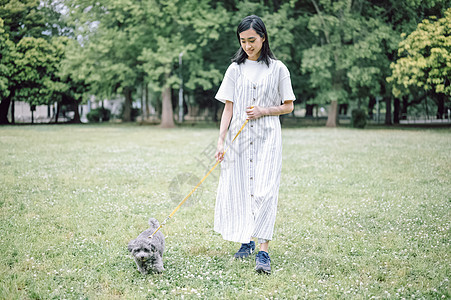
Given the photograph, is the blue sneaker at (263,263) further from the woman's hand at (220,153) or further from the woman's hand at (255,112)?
the woman's hand at (255,112)

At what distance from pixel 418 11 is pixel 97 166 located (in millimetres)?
29377

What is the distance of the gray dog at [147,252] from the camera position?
12.7 ft

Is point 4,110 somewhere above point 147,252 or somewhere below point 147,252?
above

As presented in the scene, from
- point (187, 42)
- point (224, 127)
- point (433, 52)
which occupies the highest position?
point (187, 42)

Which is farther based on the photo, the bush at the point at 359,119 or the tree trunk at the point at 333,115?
the tree trunk at the point at 333,115

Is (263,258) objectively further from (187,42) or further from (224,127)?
(187,42)

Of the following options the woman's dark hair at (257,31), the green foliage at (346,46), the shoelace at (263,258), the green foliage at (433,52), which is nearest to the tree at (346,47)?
the green foliage at (346,46)

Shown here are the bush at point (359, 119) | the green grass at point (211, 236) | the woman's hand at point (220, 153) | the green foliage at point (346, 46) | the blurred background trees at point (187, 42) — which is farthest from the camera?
the bush at point (359, 119)

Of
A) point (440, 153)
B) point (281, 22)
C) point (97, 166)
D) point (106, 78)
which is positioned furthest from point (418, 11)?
point (97, 166)

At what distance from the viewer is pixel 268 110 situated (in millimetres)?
4250

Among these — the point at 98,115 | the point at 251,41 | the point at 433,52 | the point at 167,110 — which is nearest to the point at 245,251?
the point at 251,41

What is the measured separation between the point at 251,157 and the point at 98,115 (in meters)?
46.1

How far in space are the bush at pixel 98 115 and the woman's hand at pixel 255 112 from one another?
45.8 m

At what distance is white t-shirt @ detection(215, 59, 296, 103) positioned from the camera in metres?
4.28
